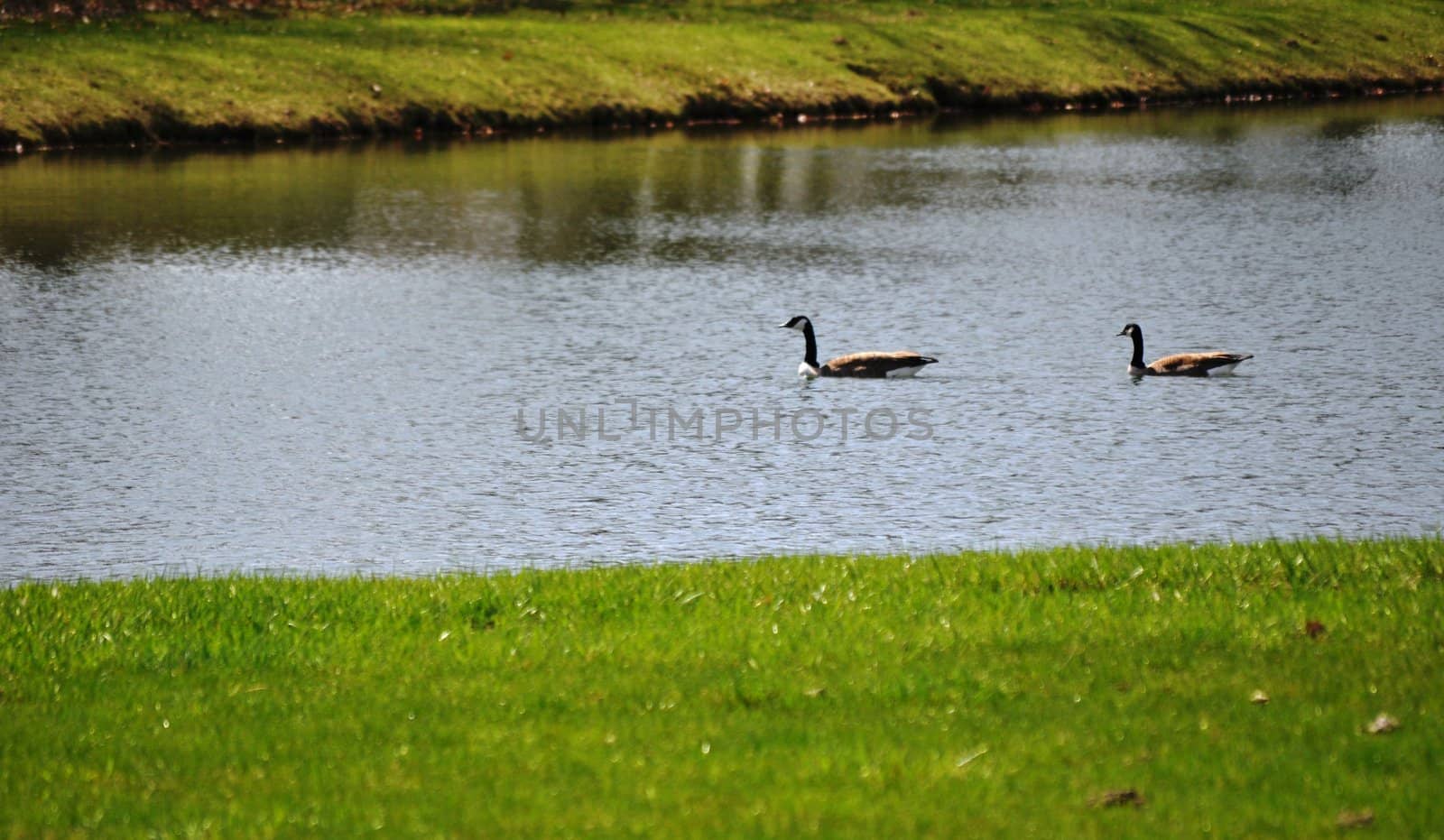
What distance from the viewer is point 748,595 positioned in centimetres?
1540

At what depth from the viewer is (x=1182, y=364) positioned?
3117cm

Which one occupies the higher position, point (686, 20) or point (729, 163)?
point (686, 20)

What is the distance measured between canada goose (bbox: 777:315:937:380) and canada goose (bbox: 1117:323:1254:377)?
3.63 meters

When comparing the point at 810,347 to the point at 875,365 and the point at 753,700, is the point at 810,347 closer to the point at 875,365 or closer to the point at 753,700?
the point at 875,365

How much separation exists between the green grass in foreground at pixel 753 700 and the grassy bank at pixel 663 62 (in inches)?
2354

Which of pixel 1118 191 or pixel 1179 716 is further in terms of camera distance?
pixel 1118 191

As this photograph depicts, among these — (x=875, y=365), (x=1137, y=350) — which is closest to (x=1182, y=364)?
(x=1137, y=350)

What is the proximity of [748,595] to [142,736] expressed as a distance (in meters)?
5.53

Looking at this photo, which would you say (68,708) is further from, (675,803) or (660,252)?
(660,252)

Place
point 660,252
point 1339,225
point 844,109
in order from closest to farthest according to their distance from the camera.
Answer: point 660,252 → point 1339,225 → point 844,109

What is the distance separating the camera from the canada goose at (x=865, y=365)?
104 ft

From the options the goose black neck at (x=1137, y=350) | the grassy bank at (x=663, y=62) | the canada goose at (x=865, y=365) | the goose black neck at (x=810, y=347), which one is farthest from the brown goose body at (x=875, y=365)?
the grassy bank at (x=663, y=62)

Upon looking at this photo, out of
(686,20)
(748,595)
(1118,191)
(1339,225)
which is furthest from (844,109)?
(748,595)

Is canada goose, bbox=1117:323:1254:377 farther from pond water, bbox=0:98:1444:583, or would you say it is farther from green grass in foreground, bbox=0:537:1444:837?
green grass in foreground, bbox=0:537:1444:837
